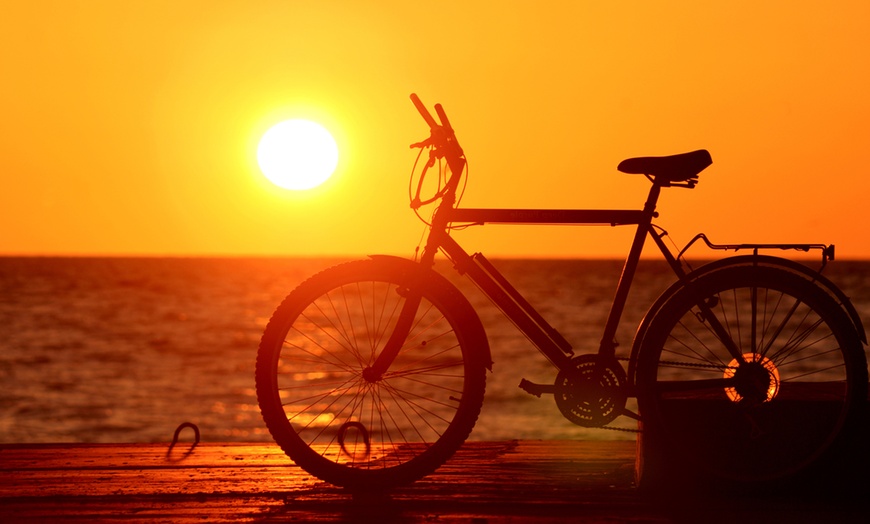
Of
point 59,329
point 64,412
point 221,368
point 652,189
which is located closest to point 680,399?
point 652,189

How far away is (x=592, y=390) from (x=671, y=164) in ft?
3.09

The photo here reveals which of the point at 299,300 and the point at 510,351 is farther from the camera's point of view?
the point at 510,351

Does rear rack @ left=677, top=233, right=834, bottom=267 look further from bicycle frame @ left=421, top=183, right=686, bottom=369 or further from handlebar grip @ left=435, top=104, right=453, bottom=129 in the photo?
handlebar grip @ left=435, top=104, right=453, bottom=129

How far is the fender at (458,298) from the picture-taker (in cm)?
454

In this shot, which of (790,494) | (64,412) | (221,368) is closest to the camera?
(790,494)

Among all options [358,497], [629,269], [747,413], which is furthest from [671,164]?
[358,497]

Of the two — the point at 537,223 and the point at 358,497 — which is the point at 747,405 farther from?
the point at 358,497

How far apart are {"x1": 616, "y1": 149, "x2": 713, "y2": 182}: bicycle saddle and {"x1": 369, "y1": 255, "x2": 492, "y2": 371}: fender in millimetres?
823

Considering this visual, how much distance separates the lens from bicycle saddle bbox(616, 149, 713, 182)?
14.7 ft

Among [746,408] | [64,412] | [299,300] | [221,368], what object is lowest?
[746,408]

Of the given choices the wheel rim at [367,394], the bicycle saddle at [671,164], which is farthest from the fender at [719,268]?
the wheel rim at [367,394]

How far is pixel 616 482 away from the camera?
480 centimetres

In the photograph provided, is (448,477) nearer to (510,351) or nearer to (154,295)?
(510,351)

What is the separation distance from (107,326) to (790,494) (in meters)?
47.1
